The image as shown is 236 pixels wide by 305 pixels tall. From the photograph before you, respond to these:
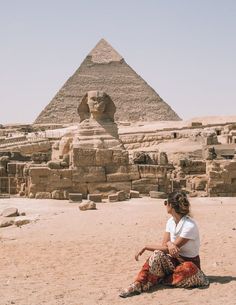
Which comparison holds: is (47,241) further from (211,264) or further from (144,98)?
(144,98)

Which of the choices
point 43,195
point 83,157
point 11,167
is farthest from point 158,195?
point 11,167

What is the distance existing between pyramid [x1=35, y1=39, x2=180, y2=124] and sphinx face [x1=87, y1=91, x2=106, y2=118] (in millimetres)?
112891

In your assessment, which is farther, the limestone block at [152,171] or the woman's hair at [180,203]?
the limestone block at [152,171]

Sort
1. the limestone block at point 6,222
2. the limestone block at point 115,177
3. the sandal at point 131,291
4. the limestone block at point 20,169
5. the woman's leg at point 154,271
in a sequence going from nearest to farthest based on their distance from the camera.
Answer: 1. the sandal at point 131,291
2. the woman's leg at point 154,271
3. the limestone block at point 6,222
4. the limestone block at point 115,177
5. the limestone block at point 20,169

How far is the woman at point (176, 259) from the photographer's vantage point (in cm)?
501

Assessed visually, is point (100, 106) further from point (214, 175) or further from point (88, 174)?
point (214, 175)

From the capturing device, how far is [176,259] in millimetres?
5184

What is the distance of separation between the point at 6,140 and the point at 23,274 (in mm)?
28669

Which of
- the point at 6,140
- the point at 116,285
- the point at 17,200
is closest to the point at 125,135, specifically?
the point at 6,140

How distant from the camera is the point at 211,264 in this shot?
5.88 metres

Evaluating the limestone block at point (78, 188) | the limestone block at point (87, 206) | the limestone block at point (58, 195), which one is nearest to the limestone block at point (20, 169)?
the limestone block at point (58, 195)

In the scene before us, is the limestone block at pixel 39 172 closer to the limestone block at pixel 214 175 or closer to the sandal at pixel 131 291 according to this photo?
the limestone block at pixel 214 175

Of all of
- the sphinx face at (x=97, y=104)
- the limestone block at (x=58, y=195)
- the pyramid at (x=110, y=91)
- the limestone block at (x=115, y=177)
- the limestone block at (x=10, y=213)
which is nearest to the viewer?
the limestone block at (x=10, y=213)

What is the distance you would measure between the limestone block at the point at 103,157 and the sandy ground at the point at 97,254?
1709 mm
